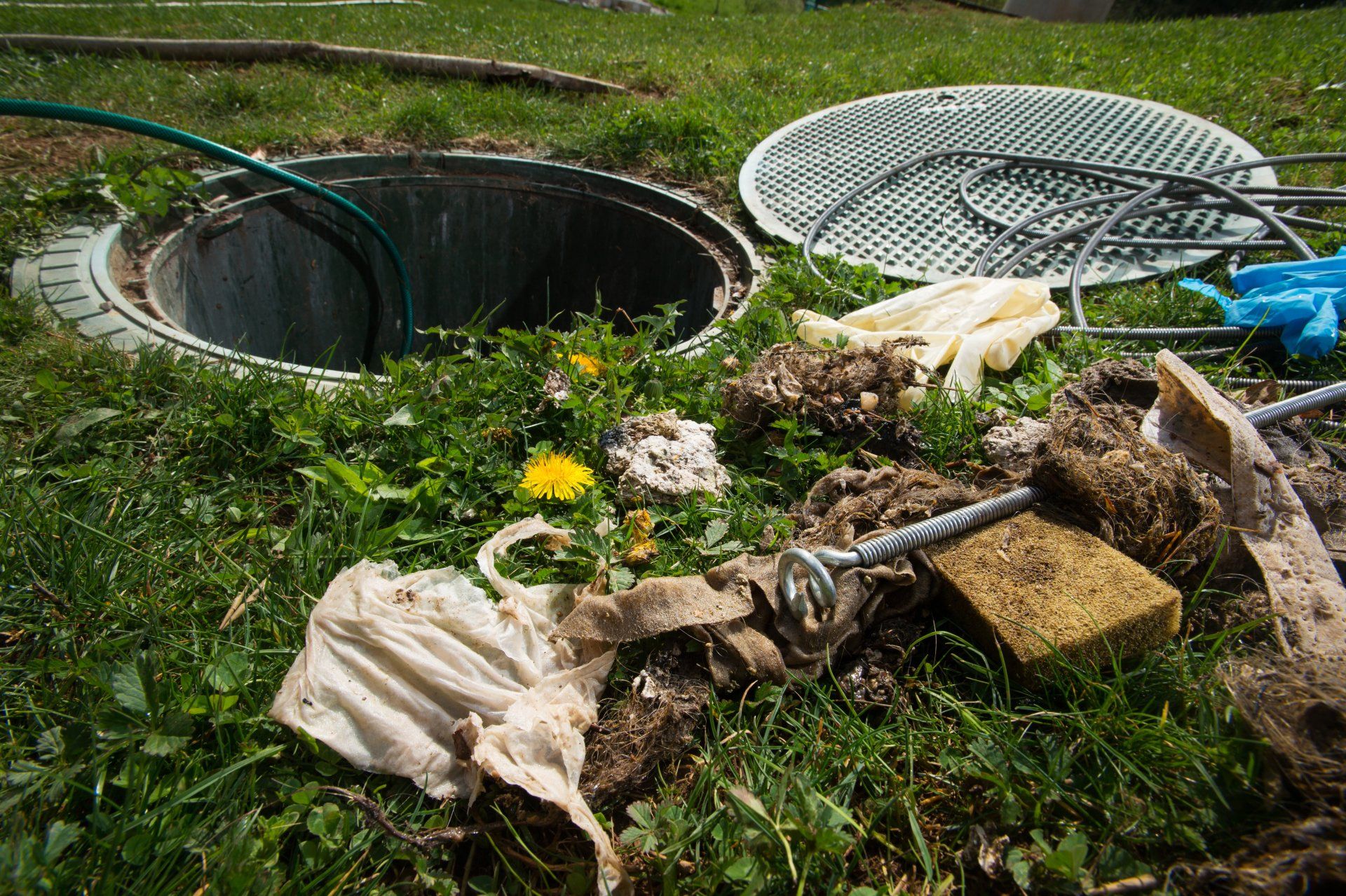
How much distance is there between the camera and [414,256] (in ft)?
15.0

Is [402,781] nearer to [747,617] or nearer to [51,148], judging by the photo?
[747,617]

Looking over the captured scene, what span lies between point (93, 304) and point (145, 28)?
463 cm

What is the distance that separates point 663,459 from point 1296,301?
2071 millimetres

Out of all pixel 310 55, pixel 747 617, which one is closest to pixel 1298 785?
pixel 747 617

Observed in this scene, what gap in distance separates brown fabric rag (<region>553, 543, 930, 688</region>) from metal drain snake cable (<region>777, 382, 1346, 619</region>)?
0.03 metres

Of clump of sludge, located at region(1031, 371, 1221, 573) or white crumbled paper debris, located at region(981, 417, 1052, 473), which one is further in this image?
white crumbled paper debris, located at region(981, 417, 1052, 473)

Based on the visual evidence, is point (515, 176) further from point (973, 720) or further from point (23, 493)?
point (973, 720)

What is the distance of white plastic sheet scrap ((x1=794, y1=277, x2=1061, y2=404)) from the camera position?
227cm

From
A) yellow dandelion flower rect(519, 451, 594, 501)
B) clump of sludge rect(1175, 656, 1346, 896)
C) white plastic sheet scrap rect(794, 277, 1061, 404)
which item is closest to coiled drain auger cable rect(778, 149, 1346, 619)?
white plastic sheet scrap rect(794, 277, 1061, 404)

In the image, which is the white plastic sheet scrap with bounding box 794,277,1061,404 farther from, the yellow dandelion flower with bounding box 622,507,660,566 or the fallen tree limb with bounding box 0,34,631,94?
the fallen tree limb with bounding box 0,34,631,94

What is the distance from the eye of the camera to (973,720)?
1292mm

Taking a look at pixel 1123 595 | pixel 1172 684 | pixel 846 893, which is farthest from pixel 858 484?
pixel 846 893

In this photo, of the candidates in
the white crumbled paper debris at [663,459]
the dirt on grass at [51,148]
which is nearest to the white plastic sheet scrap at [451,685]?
the white crumbled paper debris at [663,459]

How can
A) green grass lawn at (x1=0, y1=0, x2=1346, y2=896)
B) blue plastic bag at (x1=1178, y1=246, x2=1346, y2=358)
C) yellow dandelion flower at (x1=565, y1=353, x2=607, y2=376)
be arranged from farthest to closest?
1. blue plastic bag at (x1=1178, y1=246, x2=1346, y2=358)
2. yellow dandelion flower at (x1=565, y1=353, x2=607, y2=376)
3. green grass lawn at (x1=0, y1=0, x2=1346, y2=896)
